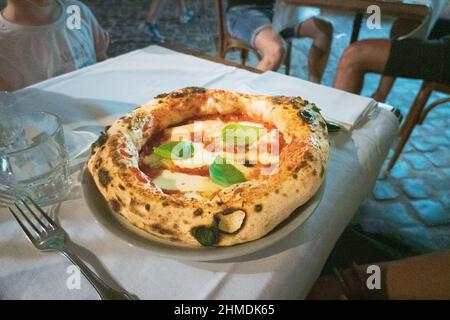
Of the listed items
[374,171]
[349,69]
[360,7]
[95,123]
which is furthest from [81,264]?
[349,69]

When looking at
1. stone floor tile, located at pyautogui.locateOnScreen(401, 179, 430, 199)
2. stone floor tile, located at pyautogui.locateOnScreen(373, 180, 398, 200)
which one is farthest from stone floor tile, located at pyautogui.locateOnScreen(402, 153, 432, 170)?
stone floor tile, located at pyautogui.locateOnScreen(373, 180, 398, 200)

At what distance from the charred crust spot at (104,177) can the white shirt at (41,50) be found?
878 mm

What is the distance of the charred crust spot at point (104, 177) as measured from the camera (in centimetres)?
48

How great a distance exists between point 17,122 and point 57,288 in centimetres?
39

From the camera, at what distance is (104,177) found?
1.61ft

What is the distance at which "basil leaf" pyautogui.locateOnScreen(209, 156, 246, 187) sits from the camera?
50cm

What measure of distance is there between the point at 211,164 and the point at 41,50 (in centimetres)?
100

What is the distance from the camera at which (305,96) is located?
85 cm

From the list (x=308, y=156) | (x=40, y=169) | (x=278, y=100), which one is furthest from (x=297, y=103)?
(x=40, y=169)

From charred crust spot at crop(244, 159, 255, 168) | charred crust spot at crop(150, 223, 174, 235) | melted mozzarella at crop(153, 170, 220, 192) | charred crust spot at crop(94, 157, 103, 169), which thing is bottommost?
charred crust spot at crop(150, 223, 174, 235)
